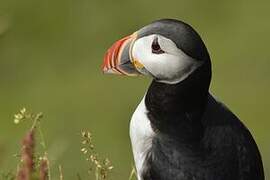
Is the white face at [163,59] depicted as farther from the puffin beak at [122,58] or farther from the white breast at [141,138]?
the white breast at [141,138]

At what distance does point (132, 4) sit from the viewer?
2362 cm

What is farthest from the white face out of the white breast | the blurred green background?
the blurred green background

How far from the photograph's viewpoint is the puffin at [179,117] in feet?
25.2

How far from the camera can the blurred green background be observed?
19.2 m

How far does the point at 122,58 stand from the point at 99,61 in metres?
13.8

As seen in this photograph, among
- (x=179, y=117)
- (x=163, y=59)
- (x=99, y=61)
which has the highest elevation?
(x=163, y=59)

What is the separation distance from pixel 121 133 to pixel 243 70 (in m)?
3.44

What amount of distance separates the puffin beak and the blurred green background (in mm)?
9749

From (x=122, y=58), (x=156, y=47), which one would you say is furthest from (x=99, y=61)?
(x=156, y=47)

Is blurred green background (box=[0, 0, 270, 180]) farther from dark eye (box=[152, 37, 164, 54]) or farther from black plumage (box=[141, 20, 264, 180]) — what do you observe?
dark eye (box=[152, 37, 164, 54])

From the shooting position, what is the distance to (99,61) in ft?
71.4

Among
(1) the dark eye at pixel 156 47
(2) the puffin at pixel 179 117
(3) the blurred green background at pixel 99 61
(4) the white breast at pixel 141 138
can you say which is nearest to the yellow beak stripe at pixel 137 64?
(2) the puffin at pixel 179 117

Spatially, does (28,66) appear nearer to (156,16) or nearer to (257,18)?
(156,16)

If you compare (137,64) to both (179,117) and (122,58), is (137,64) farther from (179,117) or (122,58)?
(179,117)
